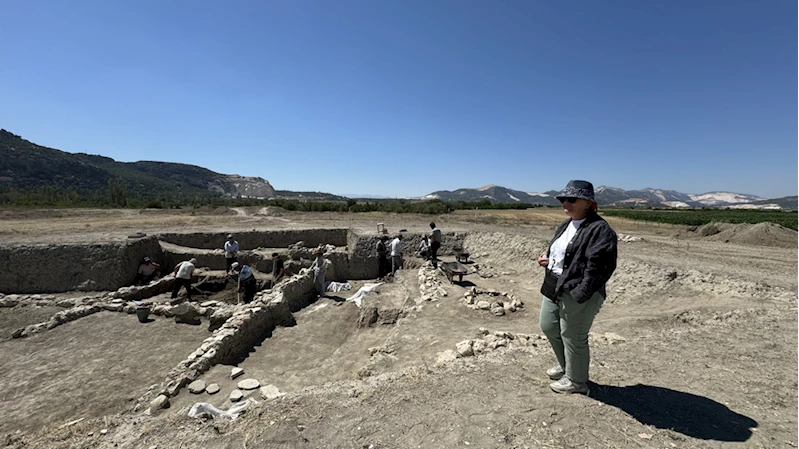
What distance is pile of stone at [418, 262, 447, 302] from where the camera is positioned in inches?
352

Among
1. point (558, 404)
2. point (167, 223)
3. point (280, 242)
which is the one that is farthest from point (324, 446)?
point (167, 223)

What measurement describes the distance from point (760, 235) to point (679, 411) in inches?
927

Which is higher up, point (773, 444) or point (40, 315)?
point (773, 444)

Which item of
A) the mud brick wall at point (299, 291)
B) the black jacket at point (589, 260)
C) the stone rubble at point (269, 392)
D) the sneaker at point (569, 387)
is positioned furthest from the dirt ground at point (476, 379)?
the mud brick wall at point (299, 291)

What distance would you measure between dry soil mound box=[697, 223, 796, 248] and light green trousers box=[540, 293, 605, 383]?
2331cm

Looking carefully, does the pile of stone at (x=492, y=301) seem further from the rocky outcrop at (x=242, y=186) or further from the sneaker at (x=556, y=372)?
the rocky outcrop at (x=242, y=186)

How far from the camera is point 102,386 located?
19.5 feet

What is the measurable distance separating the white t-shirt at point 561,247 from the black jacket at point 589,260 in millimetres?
62

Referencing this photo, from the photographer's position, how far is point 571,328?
3102 mm

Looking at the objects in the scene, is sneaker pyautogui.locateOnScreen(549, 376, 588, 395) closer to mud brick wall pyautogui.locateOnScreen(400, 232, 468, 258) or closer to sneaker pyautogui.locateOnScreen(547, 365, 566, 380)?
sneaker pyautogui.locateOnScreen(547, 365, 566, 380)

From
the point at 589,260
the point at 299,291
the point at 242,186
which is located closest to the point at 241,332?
the point at 299,291

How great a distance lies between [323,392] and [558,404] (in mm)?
2664

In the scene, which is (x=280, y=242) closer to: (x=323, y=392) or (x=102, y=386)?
(x=102, y=386)

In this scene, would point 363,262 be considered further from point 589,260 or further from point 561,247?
point 589,260
